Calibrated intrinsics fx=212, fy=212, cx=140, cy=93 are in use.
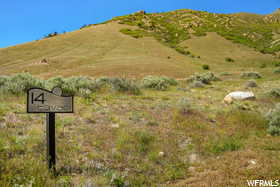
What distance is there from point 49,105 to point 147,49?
31057 millimetres

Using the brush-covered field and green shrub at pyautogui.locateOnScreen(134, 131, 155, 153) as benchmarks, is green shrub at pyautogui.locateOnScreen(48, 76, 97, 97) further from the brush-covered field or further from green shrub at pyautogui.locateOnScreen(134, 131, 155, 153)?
green shrub at pyautogui.locateOnScreen(134, 131, 155, 153)

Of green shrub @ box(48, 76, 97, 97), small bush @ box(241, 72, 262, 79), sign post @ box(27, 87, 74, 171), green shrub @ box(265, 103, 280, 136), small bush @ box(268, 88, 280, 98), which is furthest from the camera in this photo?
small bush @ box(241, 72, 262, 79)

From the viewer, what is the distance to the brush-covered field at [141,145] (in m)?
3.41

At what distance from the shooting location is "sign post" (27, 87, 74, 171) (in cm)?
337

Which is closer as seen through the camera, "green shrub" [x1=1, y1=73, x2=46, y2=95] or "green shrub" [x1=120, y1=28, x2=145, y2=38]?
"green shrub" [x1=1, y1=73, x2=46, y2=95]

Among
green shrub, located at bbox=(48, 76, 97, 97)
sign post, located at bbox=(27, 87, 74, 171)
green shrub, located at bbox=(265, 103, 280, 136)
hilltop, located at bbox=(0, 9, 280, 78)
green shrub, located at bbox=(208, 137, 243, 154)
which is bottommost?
green shrub, located at bbox=(208, 137, 243, 154)

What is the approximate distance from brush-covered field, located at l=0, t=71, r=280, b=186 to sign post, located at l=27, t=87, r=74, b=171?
254mm

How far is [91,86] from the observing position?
33.5ft

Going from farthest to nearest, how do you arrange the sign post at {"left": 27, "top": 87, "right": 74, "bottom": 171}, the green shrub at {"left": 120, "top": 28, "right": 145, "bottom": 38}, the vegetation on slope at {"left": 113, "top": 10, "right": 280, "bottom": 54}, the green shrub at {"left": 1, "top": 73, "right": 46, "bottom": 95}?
the vegetation on slope at {"left": 113, "top": 10, "right": 280, "bottom": 54}, the green shrub at {"left": 120, "top": 28, "right": 145, "bottom": 38}, the green shrub at {"left": 1, "top": 73, "right": 46, "bottom": 95}, the sign post at {"left": 27, "top": 87, "right": 74, "bottom": 171}

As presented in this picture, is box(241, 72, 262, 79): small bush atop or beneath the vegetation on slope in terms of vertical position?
beneath

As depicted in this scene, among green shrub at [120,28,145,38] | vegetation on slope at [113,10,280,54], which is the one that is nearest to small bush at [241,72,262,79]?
vegetation on slope at [113,10,280,54]

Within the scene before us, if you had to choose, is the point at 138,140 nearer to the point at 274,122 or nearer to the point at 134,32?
the point at 274,122

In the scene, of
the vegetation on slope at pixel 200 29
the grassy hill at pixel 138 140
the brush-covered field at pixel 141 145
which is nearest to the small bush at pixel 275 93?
the grassy hill at pixel 138 140

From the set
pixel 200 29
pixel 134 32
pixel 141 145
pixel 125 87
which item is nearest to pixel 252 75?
pixel 125 87
